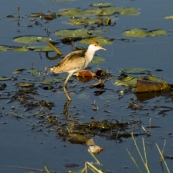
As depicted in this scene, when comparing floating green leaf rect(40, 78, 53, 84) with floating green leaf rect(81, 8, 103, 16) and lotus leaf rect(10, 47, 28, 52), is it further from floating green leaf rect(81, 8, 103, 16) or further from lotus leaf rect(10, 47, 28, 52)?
floating green leaf rect(81, 8, 103, 16)

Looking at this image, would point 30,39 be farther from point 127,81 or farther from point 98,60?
point 127,81

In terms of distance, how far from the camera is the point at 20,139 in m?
7.99

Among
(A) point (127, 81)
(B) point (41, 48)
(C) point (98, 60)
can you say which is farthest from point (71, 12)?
(A) point (127, 81)

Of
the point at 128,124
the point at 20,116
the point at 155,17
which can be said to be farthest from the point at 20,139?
the point at 155,17

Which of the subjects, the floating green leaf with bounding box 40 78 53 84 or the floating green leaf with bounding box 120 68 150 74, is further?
the floating green leaf with bounding box 120 68 150 74

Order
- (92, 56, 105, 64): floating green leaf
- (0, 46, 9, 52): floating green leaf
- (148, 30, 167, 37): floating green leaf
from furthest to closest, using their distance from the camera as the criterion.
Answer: (148, 30, 167, 37): floating green leaf
(0, 46, 9, 52): floating green leaf
(92, 56, 105, 64): floating green leaf

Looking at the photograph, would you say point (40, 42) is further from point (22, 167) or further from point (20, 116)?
point (22, 167)

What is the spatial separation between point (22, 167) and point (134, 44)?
5.04 m

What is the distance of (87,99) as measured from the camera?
30.8ft

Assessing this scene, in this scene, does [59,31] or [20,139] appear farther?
[59,31]

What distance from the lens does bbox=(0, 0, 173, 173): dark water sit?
7.41 m

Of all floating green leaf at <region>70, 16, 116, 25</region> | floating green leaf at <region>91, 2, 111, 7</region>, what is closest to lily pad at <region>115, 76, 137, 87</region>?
floating green leaf at <region>70, 16, 116, 25</region>

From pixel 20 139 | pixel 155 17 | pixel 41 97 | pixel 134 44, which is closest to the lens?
pixel 20 139

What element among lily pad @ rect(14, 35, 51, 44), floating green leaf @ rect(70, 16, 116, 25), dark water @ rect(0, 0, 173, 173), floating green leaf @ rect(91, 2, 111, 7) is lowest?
dark water @ rect(0, 0, 173, 173)
